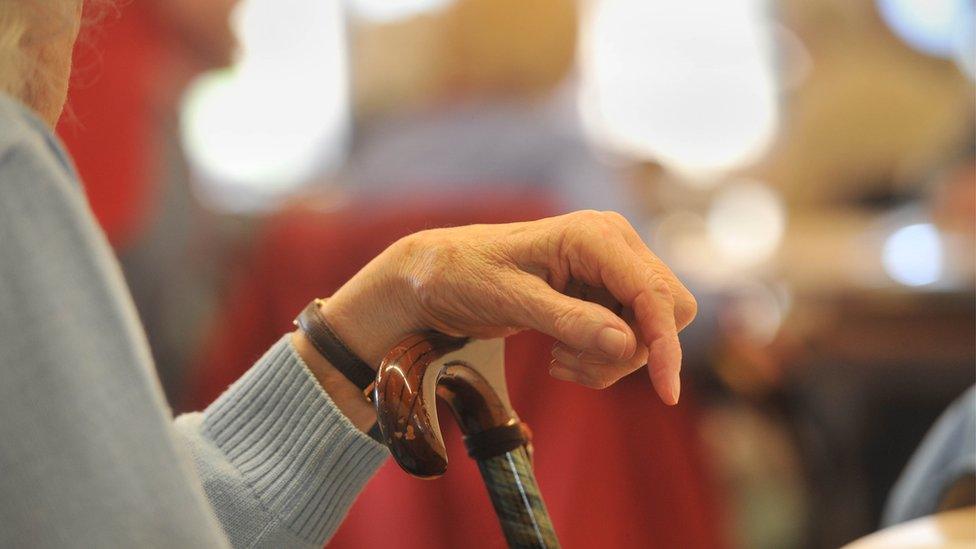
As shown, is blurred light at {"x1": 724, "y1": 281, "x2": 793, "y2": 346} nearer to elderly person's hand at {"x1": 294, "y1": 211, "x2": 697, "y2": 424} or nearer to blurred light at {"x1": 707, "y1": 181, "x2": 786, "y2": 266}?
blurred light at {"x1": 707, "y1": 181, "x2": 786, "y2": 266}

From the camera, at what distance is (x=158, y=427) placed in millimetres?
376

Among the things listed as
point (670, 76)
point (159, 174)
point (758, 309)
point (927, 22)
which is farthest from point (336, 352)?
point (927, 22)

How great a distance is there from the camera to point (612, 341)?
18.7 inches

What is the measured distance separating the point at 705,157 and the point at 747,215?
62cm

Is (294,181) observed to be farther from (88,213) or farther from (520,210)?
(88,213)

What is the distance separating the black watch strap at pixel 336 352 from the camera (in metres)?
0.59

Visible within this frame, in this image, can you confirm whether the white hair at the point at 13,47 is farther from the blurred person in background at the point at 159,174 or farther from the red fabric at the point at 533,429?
the blurred person in background at the point at 159,174

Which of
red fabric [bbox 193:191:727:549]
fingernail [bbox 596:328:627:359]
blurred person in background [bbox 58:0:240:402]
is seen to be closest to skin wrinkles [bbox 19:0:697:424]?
fingernail [bbox 596:328:627:359]

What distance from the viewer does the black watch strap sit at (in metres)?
0.59

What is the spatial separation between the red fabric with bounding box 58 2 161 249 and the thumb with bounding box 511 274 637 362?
1039mm

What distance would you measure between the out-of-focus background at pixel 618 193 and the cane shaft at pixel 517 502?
1.8 inches

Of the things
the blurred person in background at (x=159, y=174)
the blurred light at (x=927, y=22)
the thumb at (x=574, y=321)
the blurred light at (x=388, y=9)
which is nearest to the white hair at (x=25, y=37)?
the thumb at (x=574, y=321)

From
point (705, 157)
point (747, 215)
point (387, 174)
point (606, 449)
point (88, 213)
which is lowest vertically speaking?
point (747, 215)

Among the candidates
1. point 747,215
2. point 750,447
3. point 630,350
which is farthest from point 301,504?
point 747,215
